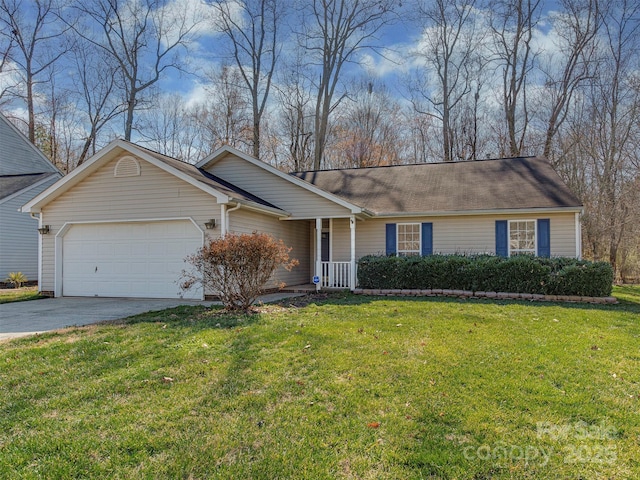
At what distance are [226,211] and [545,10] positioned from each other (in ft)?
69.5

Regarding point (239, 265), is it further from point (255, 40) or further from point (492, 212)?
point (255, 40)

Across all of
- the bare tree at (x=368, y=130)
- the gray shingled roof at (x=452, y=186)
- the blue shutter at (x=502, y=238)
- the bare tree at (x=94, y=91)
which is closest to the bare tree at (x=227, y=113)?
the bare tree at (x=94, y=91)

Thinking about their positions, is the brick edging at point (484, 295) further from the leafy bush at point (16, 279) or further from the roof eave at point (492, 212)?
the leafy bush at point (16, 279)

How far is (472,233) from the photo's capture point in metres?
12.8

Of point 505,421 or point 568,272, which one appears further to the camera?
point 568,272

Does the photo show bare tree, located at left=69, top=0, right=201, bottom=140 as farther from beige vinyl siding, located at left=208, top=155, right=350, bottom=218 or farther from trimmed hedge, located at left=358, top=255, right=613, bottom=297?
trimmed hedge, located at left=358, top=255, right=613, bottom=297

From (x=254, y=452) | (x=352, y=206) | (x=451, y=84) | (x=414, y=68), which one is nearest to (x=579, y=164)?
(x=451, y=84)

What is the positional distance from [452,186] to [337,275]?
216 inches

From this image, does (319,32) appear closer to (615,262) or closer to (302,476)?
(615,262)

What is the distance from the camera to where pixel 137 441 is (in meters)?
2.90

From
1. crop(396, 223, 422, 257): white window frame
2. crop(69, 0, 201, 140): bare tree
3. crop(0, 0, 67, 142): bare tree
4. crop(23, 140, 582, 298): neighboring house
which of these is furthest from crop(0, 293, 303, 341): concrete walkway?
Result: crop(0, 0, 67, 142): bare tree

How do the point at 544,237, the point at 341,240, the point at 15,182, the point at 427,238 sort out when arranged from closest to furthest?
1. the point at 544,237
2. the point at 427,238
3. the point at 341,240
4. the point at 15,182

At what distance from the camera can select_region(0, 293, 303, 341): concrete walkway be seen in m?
6.98

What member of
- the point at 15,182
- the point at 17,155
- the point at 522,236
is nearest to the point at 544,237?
the point at 522,236
